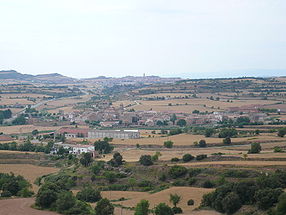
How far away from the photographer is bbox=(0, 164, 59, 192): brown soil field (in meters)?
43.3

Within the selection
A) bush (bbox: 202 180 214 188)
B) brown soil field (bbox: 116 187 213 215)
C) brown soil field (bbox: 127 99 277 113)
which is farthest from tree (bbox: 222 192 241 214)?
brown soil field (bbox: 127 99 277 113)

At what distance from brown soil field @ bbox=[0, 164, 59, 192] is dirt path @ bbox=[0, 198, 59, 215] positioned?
10.7 metres

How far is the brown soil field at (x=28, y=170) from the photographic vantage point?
142 ft

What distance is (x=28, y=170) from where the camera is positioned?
4516 centimetres

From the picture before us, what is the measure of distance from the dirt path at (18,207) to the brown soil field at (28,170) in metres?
10.7

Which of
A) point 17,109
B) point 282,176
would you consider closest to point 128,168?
point 282,176

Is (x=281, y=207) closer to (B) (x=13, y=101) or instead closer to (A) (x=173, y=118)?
(A) (x=173, y=118)

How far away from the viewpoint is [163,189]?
1342 inches

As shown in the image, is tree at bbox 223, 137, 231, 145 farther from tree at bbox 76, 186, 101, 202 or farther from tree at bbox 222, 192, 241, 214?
tree at bbox 222, 192, 241, 214

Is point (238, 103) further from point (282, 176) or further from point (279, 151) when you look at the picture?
point (282, 176)

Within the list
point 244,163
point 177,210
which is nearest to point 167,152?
point 244,163

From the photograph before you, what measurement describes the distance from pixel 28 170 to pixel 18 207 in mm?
16185

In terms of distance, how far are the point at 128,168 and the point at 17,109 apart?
61.5 metres

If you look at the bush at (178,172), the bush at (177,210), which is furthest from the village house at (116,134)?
the bush at (177,210)
